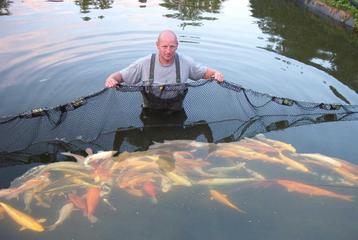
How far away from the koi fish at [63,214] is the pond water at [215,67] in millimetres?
56

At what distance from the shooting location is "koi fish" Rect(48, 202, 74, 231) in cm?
482

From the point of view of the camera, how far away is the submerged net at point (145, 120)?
5.86 m

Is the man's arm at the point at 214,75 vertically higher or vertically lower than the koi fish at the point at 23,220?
higher

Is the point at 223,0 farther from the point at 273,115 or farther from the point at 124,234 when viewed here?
the point at 124,234

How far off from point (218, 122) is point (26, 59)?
5163 mm

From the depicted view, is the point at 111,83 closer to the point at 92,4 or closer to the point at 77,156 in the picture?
the point at 77,156

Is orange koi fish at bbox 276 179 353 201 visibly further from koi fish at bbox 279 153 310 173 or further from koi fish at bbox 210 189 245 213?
koi fish at bbox 210 189 245 213

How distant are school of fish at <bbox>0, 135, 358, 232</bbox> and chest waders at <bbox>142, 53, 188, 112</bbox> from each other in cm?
66

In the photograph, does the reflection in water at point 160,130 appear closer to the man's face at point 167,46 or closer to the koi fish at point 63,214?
the man's face at point 167,46

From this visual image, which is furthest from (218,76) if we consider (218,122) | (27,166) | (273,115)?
(27,166)

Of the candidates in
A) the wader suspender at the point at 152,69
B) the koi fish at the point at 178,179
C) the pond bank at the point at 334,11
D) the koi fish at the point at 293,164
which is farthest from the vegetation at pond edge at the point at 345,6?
the koi fish at the point at 178,179

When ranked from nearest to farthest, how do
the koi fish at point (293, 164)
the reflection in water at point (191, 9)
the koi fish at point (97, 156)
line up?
the koi fish at point (97, 156) < the koi fish at point (293, 164) < the reflection in water at point (191, 9)

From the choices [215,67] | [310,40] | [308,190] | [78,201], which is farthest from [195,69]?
[310,40]

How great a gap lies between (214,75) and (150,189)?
86.6 inches
